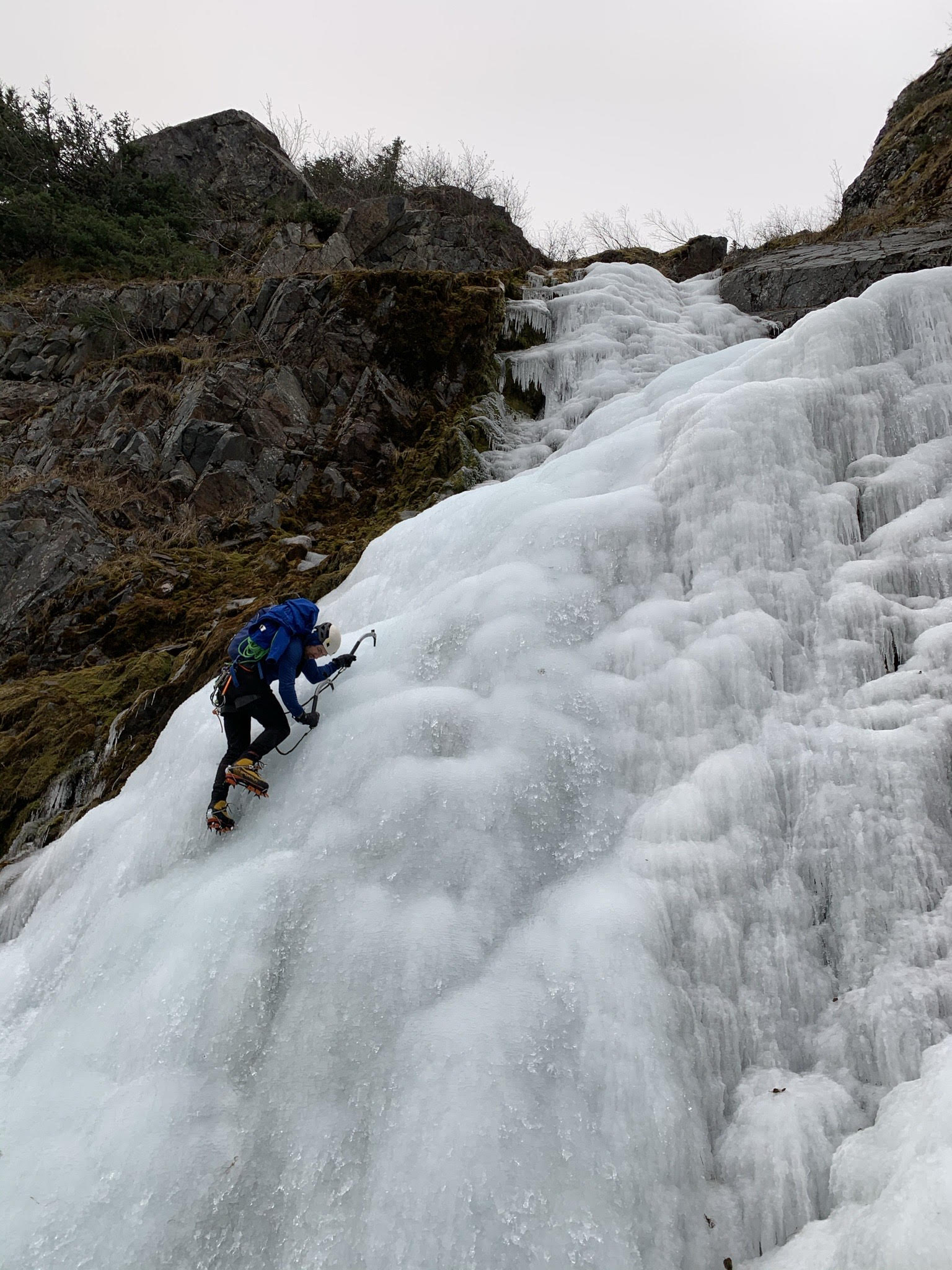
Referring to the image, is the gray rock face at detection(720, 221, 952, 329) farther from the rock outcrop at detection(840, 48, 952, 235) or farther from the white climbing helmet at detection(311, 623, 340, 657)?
the white climbing helmet at detection(311, 623, 340, 657)

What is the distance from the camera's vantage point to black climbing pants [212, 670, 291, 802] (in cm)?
382

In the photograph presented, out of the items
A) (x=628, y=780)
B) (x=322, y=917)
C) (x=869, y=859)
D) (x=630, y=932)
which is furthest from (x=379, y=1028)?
(x=869, y=859)

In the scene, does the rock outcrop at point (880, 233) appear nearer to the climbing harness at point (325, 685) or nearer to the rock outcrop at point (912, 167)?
the rock outcrop at point (912, 167)

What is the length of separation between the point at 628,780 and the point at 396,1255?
6.72 ft

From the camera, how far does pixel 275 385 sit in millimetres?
9945

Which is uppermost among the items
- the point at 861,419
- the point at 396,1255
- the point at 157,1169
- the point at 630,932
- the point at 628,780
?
the point at 861,419

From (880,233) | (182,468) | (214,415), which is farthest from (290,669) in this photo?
(880,233)

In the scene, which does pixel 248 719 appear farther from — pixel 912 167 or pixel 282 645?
pixel 912 167

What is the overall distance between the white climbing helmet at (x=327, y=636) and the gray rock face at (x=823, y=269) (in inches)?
335

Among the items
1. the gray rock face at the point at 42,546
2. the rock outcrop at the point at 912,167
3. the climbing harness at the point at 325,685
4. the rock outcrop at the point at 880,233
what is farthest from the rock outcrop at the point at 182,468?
the rock outcrop at the point at 912,167

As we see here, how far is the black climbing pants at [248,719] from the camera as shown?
382 centimetres

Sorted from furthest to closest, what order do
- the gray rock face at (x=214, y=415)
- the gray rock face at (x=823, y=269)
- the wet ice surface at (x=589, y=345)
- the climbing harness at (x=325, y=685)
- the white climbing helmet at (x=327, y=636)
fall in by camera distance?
1. the wet ice surface at (x=589, y=345)
2. the gray rock face at (x=823, y=269)
3. the gray rock face at (x=214, y=415)
4. the white climbing helmet at (x=327, y=636)
5. the climbing harness at (x=325, y=685)

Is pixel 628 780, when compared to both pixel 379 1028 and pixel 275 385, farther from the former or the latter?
pixel 275 385

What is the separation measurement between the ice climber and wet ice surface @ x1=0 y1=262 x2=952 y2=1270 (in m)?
0.18
